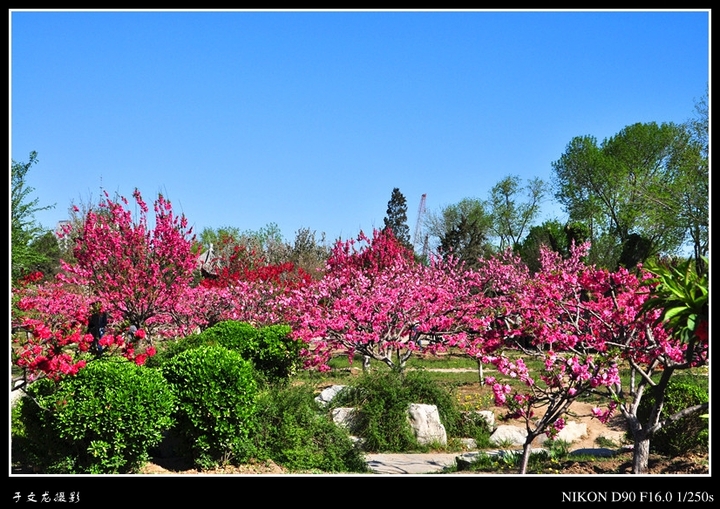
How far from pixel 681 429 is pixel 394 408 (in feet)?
10.7

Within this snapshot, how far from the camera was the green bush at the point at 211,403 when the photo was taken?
279 inches

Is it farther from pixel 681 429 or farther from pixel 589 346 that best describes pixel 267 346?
pixel 681 429

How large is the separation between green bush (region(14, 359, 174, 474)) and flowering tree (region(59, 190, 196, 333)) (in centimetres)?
639

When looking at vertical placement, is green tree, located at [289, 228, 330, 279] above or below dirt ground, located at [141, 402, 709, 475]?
above

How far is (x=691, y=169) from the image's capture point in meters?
28.4

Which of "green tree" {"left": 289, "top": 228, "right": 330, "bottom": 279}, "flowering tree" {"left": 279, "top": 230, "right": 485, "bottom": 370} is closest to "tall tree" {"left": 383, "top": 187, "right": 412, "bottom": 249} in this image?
"green tree" {"left": 289, "top": 228, "right": 330, "bottom": 279}

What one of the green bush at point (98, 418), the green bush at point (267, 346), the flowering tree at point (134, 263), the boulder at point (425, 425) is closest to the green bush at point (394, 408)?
the boulder at point (425, 425)

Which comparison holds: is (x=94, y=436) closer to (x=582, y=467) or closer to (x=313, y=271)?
(x=582, y=467)

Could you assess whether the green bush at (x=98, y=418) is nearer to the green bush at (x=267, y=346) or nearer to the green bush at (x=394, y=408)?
the green bush at (x=394, y=408)

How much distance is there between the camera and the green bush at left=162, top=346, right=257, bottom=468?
279 inches

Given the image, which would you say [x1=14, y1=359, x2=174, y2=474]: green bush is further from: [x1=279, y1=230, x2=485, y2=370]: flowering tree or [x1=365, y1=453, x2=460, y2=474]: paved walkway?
[x1=279, y1=230, x2=485, y2=370]: flowering tree

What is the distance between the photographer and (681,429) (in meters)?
7.61

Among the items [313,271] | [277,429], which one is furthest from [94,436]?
[313,271]

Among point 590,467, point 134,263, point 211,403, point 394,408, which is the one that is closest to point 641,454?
point 590,467
